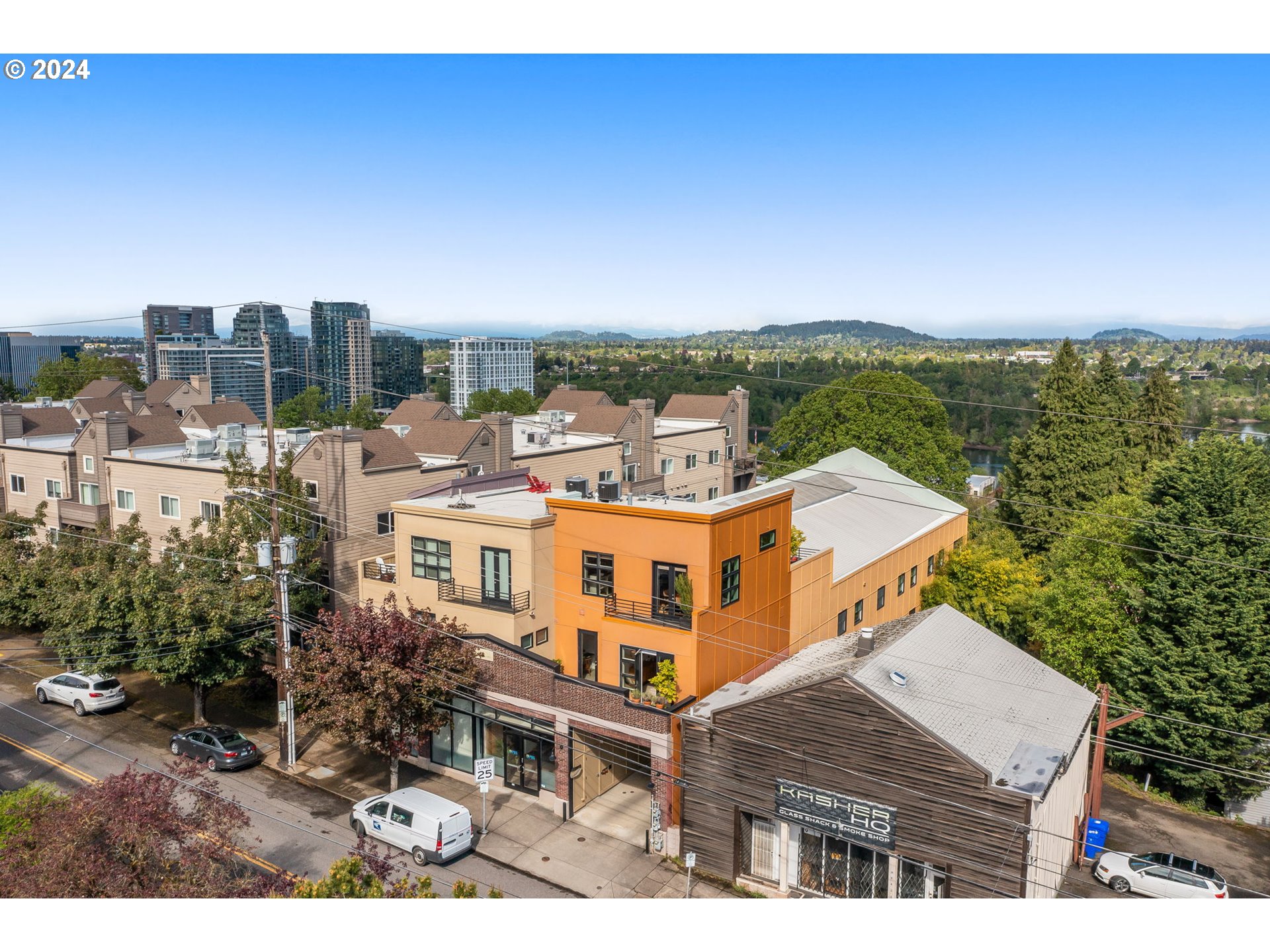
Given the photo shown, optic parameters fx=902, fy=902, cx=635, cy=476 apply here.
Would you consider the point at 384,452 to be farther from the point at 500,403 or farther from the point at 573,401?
the point at 500,403

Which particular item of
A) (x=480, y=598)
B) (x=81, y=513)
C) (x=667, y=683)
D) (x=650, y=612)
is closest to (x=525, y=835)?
(x=667, y=683)

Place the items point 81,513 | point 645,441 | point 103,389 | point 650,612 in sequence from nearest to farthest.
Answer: point 650,612 < point 81,513 < point 645,441 < point 103,389

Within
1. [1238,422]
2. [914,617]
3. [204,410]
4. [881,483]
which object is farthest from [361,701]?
[1238,422]

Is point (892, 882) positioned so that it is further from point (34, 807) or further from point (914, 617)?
point (34, 807)

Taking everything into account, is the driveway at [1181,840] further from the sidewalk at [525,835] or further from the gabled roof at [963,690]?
the sidewalk at [525,835]

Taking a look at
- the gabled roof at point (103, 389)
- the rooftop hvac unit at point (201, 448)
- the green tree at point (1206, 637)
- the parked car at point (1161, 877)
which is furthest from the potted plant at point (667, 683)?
the gabled roof at point (103, 389)

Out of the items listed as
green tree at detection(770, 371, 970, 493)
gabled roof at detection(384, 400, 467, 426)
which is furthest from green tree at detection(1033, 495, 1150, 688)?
gabled roof at detection(384, 400, 467, 426)

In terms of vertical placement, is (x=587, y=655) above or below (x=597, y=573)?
below
